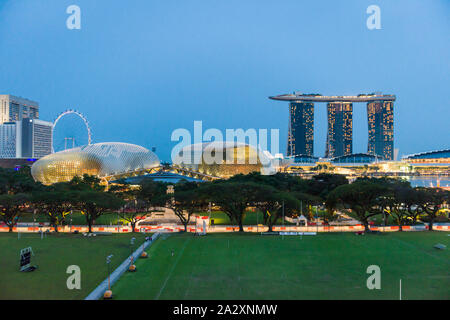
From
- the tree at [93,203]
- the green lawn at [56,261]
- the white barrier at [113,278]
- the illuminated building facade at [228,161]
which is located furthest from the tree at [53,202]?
the illuminated building facade at [228,161]

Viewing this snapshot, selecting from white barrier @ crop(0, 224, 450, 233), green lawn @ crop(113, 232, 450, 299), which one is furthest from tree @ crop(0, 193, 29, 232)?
green lawn @ crop(113, 232, 450, 299)

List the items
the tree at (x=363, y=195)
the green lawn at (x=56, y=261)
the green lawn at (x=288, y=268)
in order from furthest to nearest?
1. the tree at (x=363, y=195)
2. the green lawn at (x=56, y=261)
3. the green lawn at (x=288, y=268)

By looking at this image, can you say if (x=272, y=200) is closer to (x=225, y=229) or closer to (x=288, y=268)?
(x=225, y=229)

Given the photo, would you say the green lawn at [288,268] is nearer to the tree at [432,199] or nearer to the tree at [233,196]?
the tree at [432,199]

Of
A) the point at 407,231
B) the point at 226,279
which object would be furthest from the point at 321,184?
the point at 226,279

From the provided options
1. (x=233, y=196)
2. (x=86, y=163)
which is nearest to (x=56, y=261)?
(x=233, y=196)

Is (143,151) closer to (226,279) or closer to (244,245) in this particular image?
(244,245)

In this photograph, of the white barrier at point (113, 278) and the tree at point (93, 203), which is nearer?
the white barrier at point (113, 278)

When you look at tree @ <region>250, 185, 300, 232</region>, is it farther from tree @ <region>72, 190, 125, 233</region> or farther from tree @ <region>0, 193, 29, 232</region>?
tree @ <region>0, 193, 29, 232</region>
